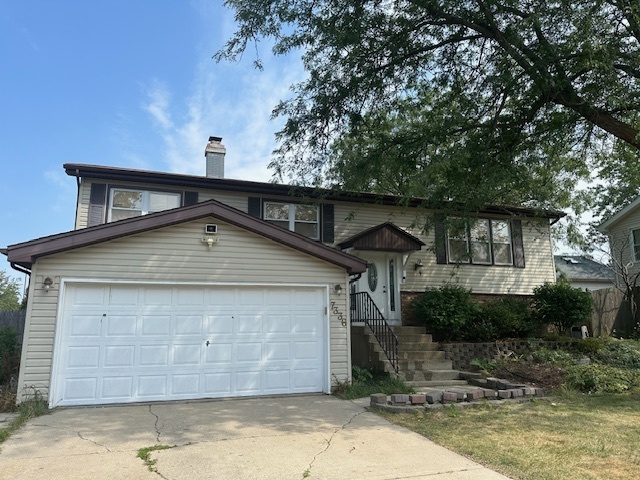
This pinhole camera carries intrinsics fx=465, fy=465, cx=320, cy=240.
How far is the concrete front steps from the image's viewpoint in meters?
10.1

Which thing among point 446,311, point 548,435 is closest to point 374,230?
point 446,311

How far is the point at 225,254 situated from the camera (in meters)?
9.12

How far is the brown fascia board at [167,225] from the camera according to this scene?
7906mm

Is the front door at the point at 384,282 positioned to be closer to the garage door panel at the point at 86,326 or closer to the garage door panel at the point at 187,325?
the garage door panel at the point at 187,325

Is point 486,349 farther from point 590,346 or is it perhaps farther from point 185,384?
point 185,384

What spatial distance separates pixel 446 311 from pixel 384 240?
8.62ft

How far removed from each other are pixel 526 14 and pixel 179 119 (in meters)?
9.11

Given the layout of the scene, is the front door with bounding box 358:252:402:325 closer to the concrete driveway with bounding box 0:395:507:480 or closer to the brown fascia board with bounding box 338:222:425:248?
the brown fascia board with bounding box 338:222:425:248

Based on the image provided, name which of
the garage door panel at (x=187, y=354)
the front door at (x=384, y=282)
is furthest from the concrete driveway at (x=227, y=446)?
the front door at (x=384, y=282)

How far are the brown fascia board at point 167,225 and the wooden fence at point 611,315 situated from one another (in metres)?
9.61

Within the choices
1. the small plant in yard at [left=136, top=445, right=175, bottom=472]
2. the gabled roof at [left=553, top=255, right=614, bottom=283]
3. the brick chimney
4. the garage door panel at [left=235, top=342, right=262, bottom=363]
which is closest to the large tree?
the brick chimney

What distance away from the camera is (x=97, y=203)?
11.6 m

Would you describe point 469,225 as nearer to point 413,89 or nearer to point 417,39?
point 413,89

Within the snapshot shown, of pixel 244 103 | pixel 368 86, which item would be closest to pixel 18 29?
pixel 244 103
